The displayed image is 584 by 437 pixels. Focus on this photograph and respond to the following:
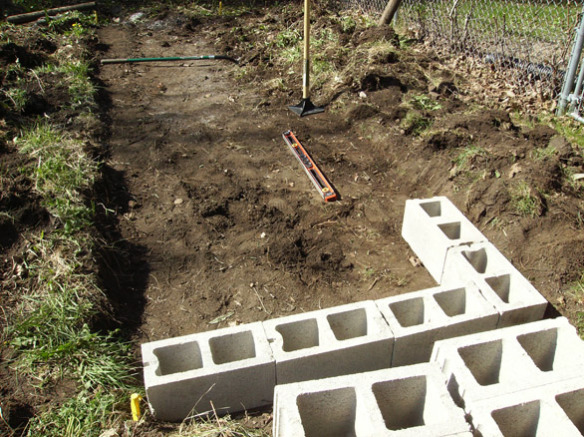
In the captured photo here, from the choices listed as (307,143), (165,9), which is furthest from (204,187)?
(165,9)

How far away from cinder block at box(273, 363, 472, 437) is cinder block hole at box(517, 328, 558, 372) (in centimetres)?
62

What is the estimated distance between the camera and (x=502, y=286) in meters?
3.08

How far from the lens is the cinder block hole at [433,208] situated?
3.76 meters

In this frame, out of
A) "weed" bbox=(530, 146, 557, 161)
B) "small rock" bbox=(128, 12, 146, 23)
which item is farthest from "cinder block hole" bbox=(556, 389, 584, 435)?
"small rock" bbox=(128, 12, 146, 23)

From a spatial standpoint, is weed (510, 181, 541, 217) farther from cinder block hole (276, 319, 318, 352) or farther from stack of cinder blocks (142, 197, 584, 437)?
cinder block hole (276, 319, 318, 352)

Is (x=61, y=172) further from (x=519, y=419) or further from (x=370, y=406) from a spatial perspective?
(x=519, y=419)

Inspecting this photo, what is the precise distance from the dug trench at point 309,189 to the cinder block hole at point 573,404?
99cm

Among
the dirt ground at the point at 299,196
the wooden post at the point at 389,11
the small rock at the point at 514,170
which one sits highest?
the wooden post at the point at 389,11

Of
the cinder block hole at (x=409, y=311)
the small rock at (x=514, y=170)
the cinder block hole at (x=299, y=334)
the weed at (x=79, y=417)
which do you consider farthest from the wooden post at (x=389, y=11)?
the weed at (x=79, y=417)

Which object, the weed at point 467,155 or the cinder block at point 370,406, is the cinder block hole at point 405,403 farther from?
the weed at point 467,155

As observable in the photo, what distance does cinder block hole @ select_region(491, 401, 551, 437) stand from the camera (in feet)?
7.02

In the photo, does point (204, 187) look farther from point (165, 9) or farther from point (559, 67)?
point (165, 9)

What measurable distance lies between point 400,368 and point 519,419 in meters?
0.54

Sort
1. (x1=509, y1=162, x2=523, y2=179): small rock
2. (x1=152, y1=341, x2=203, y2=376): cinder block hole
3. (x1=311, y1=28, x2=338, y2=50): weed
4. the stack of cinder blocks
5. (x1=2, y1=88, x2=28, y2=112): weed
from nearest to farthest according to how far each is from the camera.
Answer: the stack of cinder blocks, (x1=152, y1=341, x2=203, y2=376): cinder block hole, (x1=509, y1=162, x2=523, y2=179): small rock, (x1=2, y1=88, x2=28, y2=112): weed, (x1=311, y1=28, x2=338, y2=50): weed
